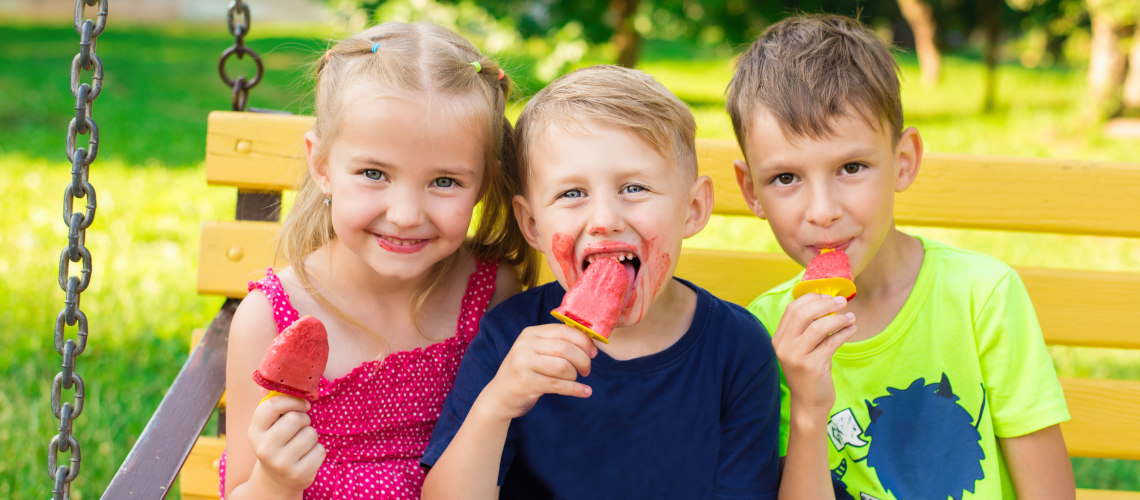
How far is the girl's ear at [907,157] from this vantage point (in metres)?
2.41

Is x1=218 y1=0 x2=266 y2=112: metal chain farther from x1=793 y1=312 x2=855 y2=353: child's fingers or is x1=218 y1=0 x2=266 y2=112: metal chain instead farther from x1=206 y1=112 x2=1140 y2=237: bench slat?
x1=793 y1=312 x2=855 y2=353: child's fingers

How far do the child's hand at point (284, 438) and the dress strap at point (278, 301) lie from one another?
1.43 feet

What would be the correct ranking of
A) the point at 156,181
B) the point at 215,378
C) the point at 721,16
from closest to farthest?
the point at 215,378, the point at 156,181, the point at 721,16

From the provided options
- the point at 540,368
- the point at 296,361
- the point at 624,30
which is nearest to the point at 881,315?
the point at 540,368

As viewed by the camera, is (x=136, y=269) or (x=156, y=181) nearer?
(x=136, y=269)

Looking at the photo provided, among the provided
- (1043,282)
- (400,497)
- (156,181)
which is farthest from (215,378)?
(156,181)

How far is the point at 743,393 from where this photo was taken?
227 cm

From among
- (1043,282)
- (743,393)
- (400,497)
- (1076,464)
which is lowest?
(1076,464)

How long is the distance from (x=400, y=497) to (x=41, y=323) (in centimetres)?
340

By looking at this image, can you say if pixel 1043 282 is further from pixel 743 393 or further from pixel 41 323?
pixel 41 323

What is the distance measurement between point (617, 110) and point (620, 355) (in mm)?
569

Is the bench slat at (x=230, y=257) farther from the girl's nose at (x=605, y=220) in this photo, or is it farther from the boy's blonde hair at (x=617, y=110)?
the girl's nose at (x=605, y=220)

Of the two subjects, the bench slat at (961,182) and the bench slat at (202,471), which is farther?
the bench slat at (202,471)

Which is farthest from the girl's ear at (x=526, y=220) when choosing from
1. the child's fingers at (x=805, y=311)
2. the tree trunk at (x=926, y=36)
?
the tree trunk at (x=926, y=36)
